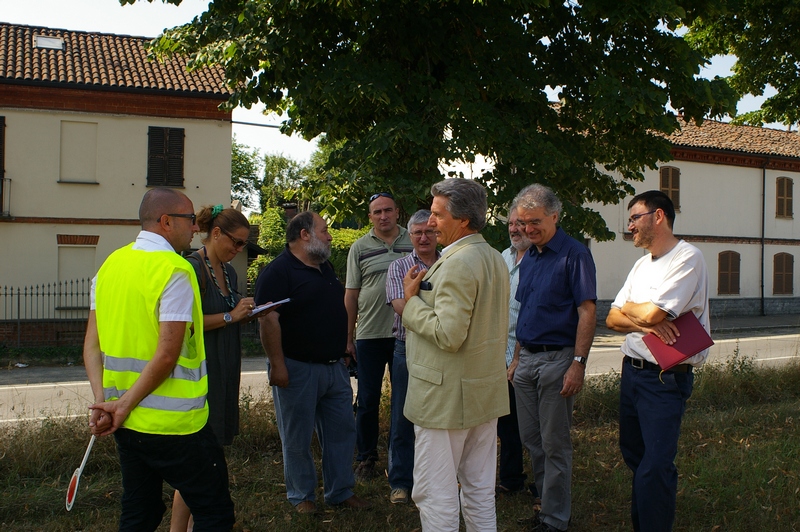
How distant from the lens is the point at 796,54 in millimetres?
11102

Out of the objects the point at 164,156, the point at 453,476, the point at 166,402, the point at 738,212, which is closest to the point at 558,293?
the point at 453,476

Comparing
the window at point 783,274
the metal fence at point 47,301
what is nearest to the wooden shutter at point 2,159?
the metal fence at point 47,301

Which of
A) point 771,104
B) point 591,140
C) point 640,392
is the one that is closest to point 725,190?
point 771,104

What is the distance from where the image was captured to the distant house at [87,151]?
63.8 ft

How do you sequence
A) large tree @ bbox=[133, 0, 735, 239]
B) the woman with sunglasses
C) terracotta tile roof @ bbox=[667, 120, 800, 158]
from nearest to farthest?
the woman with sunglasses
large tree @ bbox=[133, 0, 735, 239]
terracotta tile roof @ bbox=[667, 120, 800, 158]

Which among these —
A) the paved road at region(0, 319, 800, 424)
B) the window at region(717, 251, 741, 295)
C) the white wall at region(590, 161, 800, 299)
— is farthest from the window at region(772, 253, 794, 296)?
the paved road at region(0, 319, 800, 424)

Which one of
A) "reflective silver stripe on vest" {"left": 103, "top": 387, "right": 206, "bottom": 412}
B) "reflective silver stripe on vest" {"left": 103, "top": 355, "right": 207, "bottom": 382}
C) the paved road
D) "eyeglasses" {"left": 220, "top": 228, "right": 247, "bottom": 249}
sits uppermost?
"eyeglasses" {"left": 220, "top": 228, "right": 247, "bottom": 249}

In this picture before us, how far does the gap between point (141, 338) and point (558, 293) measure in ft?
8.53

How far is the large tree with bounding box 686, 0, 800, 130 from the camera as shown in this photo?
10.8 meters

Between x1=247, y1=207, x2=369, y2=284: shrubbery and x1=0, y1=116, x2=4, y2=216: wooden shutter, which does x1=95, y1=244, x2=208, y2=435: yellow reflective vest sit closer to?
x1=247, y1=207, x2=369, y2=284: shrubbery

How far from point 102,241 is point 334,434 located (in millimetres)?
17380

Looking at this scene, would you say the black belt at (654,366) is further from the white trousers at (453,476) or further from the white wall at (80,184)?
the white wall at (80,184)

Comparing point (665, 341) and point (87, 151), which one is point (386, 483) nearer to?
point (665, 341)

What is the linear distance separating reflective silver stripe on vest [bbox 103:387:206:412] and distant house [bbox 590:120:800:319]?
83.3ft
